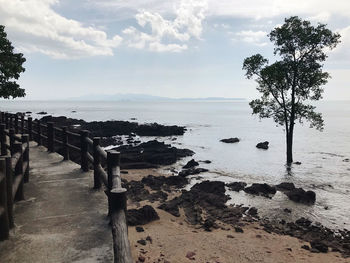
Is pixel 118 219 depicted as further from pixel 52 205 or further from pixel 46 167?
pixel 46 167

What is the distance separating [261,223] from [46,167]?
8.78 meters

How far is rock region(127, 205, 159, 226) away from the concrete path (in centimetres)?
329

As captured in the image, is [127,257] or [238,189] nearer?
[127,257]

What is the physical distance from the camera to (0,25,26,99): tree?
2606 centimetres

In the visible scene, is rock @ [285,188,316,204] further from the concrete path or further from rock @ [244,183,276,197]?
the concrete path

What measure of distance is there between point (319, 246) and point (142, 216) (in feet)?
21.0

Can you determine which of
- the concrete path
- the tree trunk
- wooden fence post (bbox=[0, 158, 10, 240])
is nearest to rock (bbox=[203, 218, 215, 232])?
the concrete path

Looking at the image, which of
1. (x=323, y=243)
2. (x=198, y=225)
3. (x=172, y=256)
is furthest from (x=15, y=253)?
(x=323, y=243)

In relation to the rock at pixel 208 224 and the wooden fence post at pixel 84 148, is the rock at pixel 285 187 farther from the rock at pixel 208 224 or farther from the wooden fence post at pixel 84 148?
the wooden fence post at pixel 84 148

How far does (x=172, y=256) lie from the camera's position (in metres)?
8.77

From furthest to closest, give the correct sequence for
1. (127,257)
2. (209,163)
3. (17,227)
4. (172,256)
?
(209,163) → (172,256) → (17,227) → (127,257)

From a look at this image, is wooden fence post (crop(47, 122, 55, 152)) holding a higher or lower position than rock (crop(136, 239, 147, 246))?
higher

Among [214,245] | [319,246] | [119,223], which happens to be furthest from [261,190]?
[119,223]

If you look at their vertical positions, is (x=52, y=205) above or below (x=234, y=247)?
above
